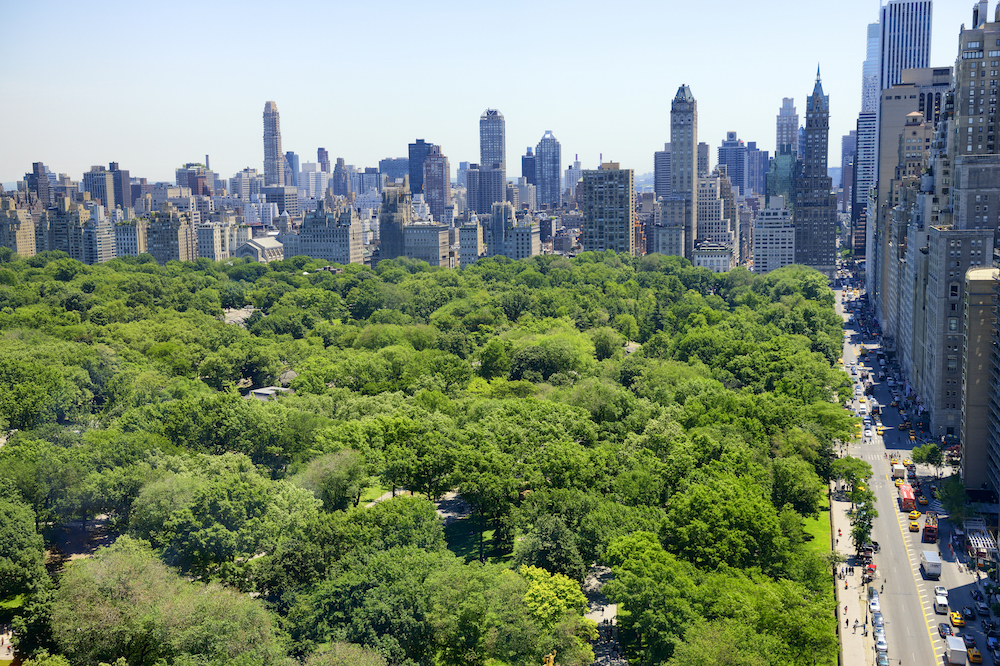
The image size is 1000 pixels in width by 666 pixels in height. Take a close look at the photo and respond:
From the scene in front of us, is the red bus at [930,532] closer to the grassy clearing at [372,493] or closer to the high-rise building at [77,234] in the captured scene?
the grassy clearing at [372,493]

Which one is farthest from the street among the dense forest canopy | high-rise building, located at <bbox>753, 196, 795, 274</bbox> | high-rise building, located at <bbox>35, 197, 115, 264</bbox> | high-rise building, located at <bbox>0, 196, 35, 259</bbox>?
high-rise building, located at <bbox>0, 196, 35, 259</bbox>

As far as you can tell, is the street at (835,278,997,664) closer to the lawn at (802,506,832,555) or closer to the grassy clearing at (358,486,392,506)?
the lawn at (802,506,832,555)

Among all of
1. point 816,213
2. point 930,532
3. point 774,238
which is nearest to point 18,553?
point 930,532

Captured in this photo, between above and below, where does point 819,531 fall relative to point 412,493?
below

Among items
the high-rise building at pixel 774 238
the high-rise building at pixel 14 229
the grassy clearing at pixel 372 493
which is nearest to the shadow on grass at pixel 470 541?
the grassy clearing at pixel 372 493

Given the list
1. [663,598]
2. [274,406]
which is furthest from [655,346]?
[663,598]

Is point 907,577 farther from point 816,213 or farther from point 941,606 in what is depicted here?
point 816,213

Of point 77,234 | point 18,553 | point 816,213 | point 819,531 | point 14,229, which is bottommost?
point 819,531

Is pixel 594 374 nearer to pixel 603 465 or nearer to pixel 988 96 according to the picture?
pixel 603 465
